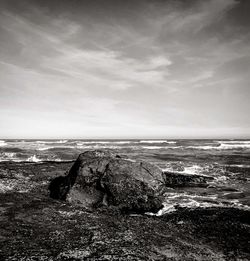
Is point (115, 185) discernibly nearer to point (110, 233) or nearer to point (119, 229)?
point (119, 229)

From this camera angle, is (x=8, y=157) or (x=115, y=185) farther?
(x=8, y=157)

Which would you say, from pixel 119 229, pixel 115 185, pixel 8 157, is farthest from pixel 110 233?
pixel 8 157

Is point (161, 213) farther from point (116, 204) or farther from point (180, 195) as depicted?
point (180, 195)

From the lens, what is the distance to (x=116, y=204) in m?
9.31

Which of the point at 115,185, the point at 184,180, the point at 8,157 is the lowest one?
the point at 184,180

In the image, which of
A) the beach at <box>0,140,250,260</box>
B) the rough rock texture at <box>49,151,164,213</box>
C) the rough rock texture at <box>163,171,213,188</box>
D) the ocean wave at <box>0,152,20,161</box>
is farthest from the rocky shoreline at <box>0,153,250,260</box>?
the ocean wave at <box>0,152,20,161</box>

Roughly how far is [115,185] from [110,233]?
3454mm

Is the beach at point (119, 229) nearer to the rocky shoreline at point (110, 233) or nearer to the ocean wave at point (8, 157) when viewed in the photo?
the rocky shoreline at point (110, 233)

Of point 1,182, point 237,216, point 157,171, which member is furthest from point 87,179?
point 237,216

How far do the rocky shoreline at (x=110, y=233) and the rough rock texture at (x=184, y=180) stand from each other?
466 cm

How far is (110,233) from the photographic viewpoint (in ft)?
20.6

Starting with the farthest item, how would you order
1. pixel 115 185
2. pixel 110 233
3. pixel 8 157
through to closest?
pixel 8 157, pixel 115 185, pixel 110 233

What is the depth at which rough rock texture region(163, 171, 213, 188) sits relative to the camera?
554 inches

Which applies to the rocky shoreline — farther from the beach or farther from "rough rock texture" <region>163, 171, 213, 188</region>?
"rough rock texture" <region>163, 171, 213, 188</region>
